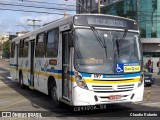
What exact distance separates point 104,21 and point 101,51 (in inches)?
43.5

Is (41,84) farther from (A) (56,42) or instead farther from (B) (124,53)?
(B) (124,53)

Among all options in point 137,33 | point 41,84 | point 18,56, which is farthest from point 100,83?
point 18,56

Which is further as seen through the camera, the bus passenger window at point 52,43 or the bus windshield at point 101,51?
the bus passenger window at point 52,43

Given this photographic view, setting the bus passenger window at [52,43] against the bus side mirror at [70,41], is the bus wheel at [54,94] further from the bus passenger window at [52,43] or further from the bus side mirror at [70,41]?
the bus side mirror at [70,41]

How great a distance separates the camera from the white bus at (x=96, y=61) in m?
10.3

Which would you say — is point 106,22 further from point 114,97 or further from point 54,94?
point 54,94

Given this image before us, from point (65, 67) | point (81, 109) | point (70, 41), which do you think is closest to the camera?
point (70, 41)

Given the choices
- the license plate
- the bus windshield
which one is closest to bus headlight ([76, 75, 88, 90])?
the bus windshield

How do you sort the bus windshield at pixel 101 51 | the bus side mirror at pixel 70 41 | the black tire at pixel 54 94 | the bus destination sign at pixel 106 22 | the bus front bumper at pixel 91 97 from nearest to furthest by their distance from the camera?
the bus front bumper at pixel 91 97, the bus windshield at pixel 101 51, the bus side mirror at pixel 70 41, the bus destination sign at pixel 106 22, the black tire at pixel 54 94

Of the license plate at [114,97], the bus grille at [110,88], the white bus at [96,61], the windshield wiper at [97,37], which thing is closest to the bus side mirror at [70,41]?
the white bus at [96,61]

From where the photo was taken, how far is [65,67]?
11305 mm

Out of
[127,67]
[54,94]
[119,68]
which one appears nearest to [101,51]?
[119,68]

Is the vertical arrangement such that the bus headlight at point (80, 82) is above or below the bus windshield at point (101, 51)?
below

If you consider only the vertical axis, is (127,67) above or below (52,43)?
below
